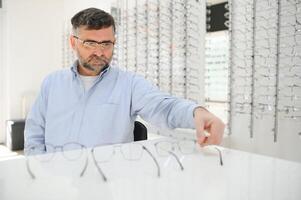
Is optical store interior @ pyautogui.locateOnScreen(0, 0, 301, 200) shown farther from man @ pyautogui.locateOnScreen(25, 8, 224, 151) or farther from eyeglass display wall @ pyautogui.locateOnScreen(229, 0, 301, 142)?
man @ pyautogui.locateOnScreen(25, 8, 224, 151)

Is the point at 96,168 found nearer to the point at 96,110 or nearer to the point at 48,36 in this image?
the point at 96,110

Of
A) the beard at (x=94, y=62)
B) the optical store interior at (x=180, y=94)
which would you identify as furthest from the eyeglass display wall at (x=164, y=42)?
the beard at (x=94, y=62)

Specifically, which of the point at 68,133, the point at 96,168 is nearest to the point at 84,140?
the point at 68,133

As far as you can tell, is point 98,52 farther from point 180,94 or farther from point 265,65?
point 180,94

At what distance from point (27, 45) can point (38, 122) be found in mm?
3753

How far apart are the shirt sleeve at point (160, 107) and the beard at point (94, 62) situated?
0.58 feet

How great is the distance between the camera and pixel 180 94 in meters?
2.74

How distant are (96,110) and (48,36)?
3986 millimetres

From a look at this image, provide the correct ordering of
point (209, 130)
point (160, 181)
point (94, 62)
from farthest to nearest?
point (94, 62) → point (209, 130) → point (160, 181)

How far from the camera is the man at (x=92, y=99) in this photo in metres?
1.30

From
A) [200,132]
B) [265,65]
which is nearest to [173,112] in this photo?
[200,132]

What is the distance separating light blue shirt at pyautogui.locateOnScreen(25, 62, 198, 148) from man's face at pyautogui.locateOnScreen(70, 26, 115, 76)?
0.09 m

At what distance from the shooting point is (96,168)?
1.99 ft

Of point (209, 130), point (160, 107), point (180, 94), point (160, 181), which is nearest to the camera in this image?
point (160, 181)
